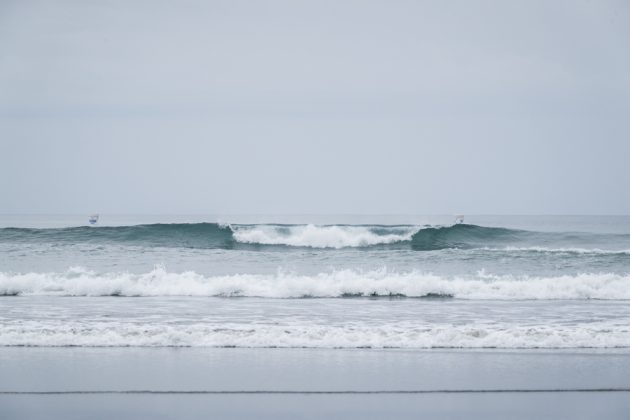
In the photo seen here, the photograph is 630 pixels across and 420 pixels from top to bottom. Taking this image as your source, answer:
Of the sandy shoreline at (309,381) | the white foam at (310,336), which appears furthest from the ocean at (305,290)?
the sandy shoreline at (309,381)

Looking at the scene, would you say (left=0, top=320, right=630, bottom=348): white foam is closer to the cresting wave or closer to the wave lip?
the cresting wave

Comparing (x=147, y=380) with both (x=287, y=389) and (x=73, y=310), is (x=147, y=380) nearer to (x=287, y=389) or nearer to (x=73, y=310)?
(x=287, y=389)

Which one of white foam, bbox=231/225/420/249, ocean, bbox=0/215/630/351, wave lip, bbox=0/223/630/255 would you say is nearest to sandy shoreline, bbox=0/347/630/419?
ocean, bbox=0/215/630/351

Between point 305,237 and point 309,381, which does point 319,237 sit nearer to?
point 305,237

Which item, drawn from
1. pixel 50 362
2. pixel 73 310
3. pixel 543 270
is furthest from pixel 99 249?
pixel 50 362

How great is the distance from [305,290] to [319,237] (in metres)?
13.6

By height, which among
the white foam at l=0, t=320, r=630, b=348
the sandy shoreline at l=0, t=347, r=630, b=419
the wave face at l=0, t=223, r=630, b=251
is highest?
the wave face at l=0, t=223, r=630, b=251

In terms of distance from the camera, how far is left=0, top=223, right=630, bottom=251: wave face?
2705 centimetres

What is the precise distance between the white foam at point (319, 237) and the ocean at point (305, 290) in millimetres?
62

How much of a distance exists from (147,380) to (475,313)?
6.82m

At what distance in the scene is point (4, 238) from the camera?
26531 millimetres

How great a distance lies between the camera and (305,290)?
1463 cm

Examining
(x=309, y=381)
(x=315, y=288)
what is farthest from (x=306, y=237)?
(x=309, y=381)

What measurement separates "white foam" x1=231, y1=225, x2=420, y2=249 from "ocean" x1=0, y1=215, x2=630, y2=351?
62 mm
